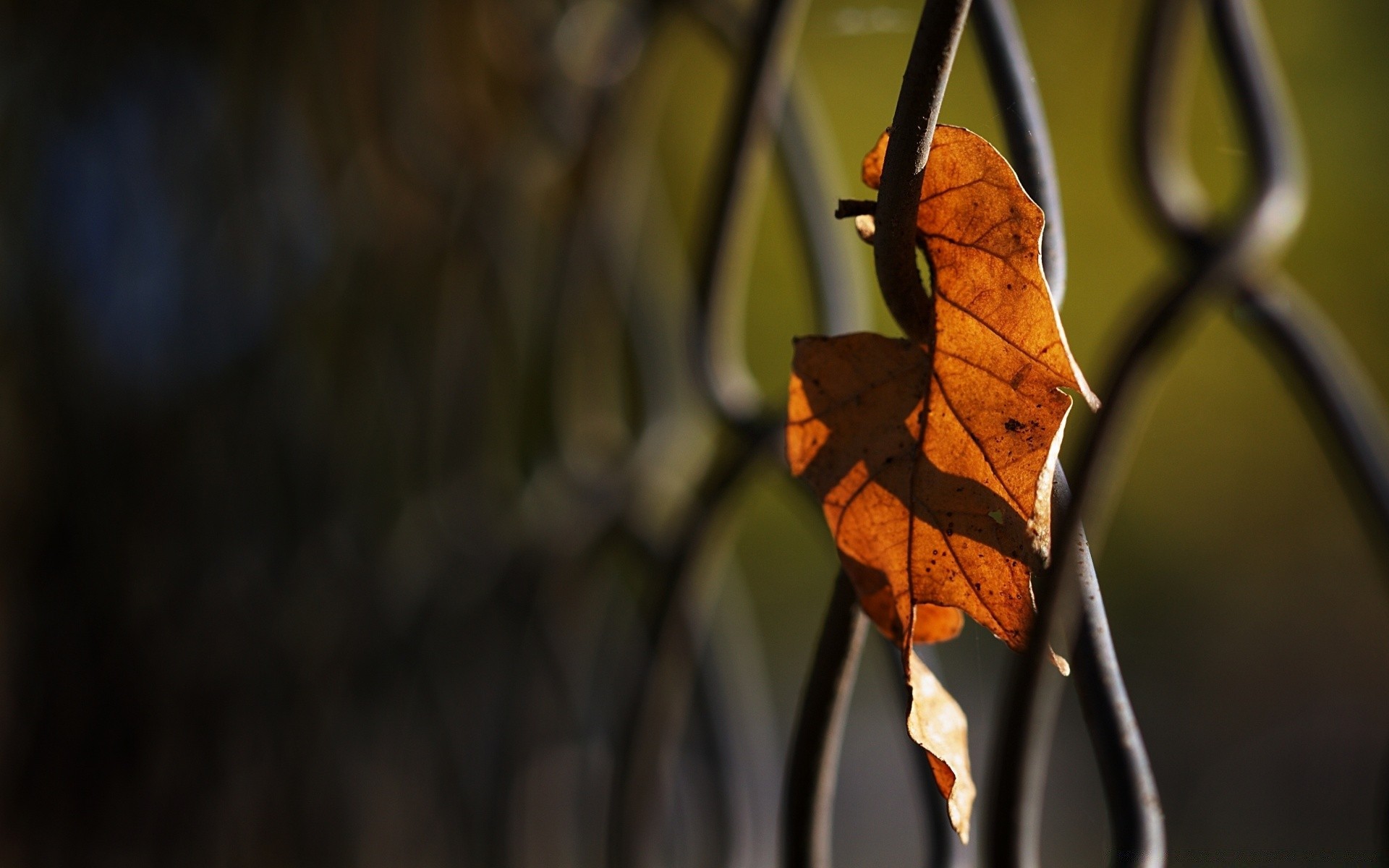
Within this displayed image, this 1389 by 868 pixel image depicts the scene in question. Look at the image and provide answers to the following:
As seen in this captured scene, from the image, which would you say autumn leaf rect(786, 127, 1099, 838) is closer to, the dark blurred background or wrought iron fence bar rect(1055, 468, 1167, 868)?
wrought iron fence bar rect(1055, 468, 1167, 868)

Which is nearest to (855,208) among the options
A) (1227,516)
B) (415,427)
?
(415,427)

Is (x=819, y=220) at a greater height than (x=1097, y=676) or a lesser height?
greater

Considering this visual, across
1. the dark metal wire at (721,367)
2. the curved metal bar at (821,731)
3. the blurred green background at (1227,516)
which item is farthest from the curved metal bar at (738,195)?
the blurred green background at (1227,516)

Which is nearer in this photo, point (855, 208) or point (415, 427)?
point (855, 208)

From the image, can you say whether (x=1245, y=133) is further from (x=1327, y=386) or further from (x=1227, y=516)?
(x=1227, y=516)

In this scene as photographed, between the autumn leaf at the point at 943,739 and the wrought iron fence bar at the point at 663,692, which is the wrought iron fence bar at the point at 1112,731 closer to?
the autumn leaf at the point at 943,739

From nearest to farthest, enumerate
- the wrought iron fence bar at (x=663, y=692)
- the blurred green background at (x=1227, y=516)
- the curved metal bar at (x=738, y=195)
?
the curved metal bar at (x=738, y=195) < the wrought iron fence bar at (x=663, y=692) < the blurred green background at (x=1227, y=516)
